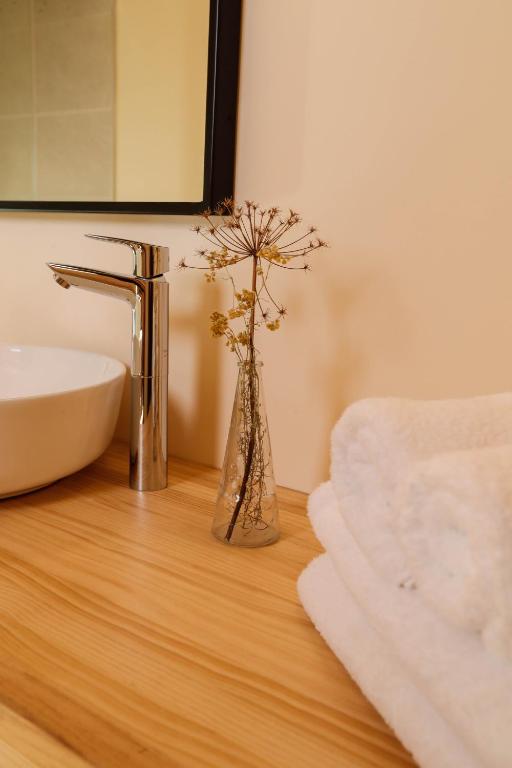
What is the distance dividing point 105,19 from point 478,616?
2.85 feet

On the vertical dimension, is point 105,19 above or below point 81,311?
above

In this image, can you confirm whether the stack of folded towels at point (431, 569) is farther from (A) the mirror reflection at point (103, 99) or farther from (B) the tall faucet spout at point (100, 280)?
(A) the mirror reflection at point (103, 99)

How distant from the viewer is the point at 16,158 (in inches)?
A: 38.2

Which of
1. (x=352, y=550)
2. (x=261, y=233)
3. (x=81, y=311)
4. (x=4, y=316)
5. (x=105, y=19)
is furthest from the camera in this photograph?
(x=4, y=316)

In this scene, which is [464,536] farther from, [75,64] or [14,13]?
[14,13]

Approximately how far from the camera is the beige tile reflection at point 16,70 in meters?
0.93

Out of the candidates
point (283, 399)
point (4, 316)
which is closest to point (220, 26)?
point (283, 399)

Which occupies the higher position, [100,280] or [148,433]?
[100,280]

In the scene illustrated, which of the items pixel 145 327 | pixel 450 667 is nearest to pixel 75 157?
pixel 145 327

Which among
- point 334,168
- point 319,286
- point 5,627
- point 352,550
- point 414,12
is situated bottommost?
point 5,627

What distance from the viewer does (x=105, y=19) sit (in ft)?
2.72

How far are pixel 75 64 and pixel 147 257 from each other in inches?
15.0

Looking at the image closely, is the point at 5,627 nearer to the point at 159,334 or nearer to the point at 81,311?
the point at 159,334

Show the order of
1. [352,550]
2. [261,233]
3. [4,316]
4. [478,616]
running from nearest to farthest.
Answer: [478,616]
[352,550]
[261,233]
[4,316]
